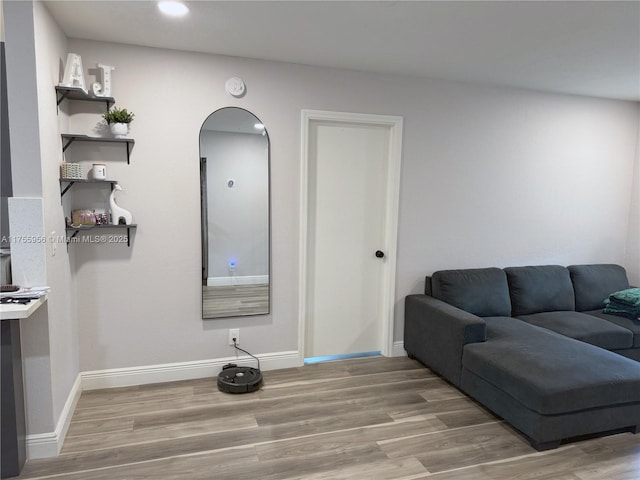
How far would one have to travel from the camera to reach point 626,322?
3.50 meters

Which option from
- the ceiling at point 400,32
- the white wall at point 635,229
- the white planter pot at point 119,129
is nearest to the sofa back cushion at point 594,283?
the white wall at point 635,229

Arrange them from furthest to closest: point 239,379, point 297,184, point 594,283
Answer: point 594,283
point 297,184
point 239,379

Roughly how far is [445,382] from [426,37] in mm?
2488

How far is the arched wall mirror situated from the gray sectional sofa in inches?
54.0

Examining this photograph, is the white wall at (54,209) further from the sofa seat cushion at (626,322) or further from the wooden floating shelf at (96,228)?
the sofa seat cushion at (626,322)

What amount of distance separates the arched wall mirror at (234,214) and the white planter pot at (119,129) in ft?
1.65

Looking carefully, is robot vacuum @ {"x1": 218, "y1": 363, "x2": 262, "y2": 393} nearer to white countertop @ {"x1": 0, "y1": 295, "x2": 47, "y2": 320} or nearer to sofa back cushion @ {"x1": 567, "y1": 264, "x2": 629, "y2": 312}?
white countertop @ {"x1": 0, "y1": 295, "x2": 47, "y2": 320}

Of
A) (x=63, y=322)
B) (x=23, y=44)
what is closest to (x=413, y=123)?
(x=23, y=44)

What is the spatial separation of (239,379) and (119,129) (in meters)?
1.92

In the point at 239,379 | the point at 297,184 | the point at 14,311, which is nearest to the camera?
the point at 14,311

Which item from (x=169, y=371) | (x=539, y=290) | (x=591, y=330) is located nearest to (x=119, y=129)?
(x=169, y=371)

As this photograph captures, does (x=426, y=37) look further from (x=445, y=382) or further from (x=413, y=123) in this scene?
(x=445, y=382)

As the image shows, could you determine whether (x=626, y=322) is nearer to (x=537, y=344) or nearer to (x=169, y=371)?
(x=537, y=344)

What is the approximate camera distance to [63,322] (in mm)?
2496
